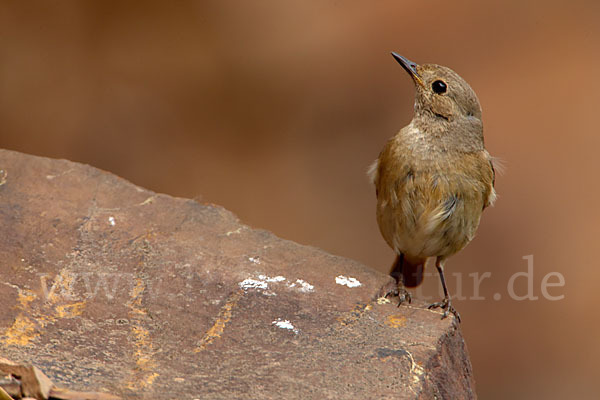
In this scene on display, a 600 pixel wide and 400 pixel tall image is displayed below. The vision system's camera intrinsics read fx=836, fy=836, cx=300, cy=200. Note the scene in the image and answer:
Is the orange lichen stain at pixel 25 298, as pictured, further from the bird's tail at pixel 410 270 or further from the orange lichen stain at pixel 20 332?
the bird's tail at pixel 410 270

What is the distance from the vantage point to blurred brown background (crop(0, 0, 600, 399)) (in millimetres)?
7113

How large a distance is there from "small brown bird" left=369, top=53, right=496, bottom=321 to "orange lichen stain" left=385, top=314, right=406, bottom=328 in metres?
0.61

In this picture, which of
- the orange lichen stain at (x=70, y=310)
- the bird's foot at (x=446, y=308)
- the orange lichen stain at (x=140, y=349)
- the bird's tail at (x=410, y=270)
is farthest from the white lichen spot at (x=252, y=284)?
the bird's tail at (x=410, y=270)

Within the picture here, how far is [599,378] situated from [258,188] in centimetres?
336

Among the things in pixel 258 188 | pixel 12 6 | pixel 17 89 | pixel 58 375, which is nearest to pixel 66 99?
pixel 17 89

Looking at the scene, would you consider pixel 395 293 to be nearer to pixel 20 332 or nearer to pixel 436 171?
pixel 436 171

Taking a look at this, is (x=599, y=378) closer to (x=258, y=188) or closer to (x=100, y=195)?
(x=258, y=188)

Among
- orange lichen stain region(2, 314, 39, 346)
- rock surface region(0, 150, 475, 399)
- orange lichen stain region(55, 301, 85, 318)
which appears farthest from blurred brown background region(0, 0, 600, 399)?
orange lichen stain region(2, 314, 39, 346)

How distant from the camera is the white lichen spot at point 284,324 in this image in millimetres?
3527

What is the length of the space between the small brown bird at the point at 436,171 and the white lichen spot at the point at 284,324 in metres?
1.06

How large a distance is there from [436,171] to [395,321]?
1.00m

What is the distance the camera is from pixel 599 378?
6.82m

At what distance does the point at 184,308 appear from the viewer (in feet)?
11.9

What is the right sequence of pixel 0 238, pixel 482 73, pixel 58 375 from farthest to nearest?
pixel 482 73
pixel 0 238
pixel 58 375
